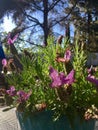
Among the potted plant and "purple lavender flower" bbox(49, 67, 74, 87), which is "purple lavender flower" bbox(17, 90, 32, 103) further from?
"purple lavender flower" bbox(49, 67, 74, 87)

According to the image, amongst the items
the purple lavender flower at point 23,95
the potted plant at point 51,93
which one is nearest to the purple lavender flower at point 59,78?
the potted plant at point 51,93

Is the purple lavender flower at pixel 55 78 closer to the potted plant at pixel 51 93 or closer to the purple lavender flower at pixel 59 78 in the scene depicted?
the purple lavender flower at pixel 59 78

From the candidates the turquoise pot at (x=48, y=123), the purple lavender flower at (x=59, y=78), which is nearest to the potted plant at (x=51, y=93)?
the turquoise pot at (x=48, y=123)

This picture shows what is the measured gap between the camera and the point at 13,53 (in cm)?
231

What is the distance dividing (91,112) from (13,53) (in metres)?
0.65

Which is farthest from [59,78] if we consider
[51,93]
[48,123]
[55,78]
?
[48,123]

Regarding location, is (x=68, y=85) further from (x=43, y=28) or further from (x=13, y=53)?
(x=43, y=28)

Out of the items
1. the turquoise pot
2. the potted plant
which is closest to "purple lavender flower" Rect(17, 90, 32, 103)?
the potted plant

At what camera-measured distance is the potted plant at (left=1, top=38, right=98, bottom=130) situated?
6.49ft

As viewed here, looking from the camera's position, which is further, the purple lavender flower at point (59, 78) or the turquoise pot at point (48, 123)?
the turquoise pot at point (48, 123)

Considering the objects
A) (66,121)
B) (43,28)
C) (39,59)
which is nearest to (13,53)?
(39,59)

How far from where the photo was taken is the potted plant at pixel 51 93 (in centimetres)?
198

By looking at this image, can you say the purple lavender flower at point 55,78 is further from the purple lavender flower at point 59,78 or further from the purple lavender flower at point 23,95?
the purple lavender flower at point 23,95

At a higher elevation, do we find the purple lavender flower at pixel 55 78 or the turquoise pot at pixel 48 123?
the purple lavender flower at pixel 55 78
